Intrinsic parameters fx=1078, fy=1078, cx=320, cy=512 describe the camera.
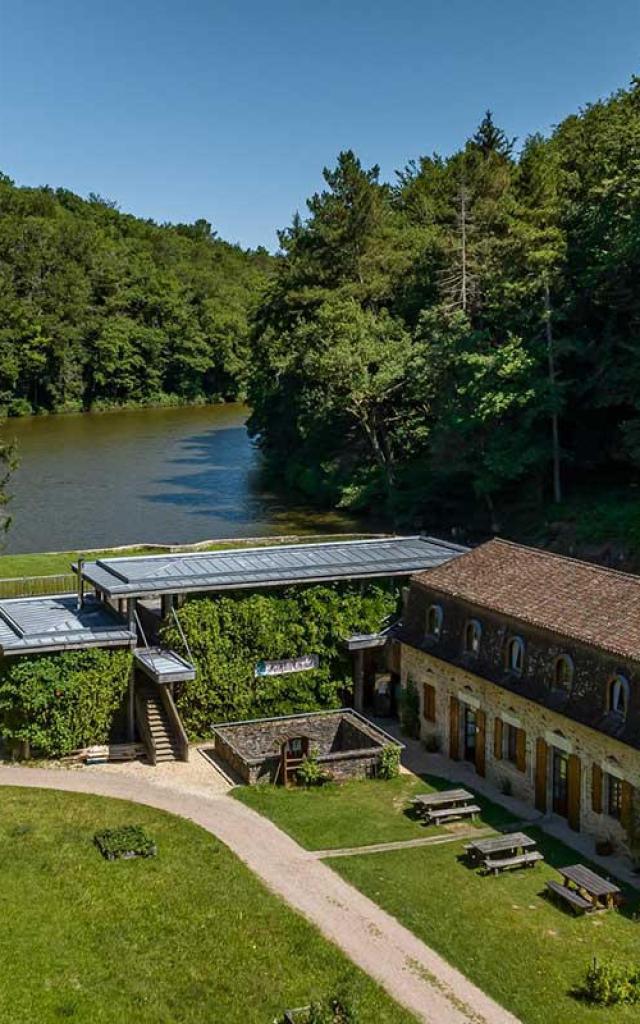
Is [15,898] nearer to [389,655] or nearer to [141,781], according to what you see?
[141,781]

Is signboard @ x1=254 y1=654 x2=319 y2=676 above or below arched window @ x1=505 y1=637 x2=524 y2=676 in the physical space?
below

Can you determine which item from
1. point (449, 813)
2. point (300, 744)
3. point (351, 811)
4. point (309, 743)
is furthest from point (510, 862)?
point (300, 744)

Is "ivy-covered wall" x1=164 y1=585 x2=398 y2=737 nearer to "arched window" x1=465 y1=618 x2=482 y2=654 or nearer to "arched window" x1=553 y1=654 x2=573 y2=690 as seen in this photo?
"arched window" x1=465 y1=618 x2=482 y2=654

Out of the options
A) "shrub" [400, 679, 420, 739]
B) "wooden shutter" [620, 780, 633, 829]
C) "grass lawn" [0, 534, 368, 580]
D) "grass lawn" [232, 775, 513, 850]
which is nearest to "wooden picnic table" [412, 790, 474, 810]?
"grass lawn" [232, 775, 513, 850]

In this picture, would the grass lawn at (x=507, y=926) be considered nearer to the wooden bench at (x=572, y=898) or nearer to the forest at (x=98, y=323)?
the wooden bench at (x=572, y=898)

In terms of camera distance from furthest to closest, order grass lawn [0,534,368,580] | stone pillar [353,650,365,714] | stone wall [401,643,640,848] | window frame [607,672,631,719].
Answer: grass lawn [0,534,368,580] < stone pillar [353,650,365,714] < stone wall [401,643,640,848] < window frame [607,672,631,719]

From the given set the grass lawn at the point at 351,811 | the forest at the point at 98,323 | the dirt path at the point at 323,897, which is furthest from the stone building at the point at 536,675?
the forest at the point at 98,323

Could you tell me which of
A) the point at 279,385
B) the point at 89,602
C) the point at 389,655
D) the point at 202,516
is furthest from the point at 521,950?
the point at 279,385
